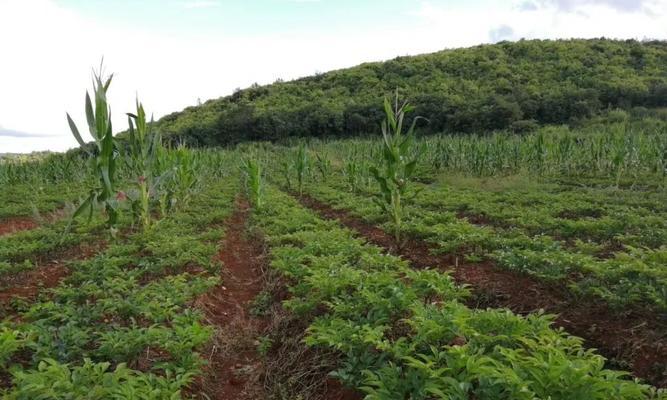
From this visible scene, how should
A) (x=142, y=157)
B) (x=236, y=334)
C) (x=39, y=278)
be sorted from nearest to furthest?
(x=236, y=334)
(x=39, y=278)
(x=142, y=157)

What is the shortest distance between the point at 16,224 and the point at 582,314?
415 inches

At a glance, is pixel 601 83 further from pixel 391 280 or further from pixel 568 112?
pixel 391 280

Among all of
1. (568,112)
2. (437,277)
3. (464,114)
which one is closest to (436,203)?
(437,277)

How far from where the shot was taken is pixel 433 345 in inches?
110

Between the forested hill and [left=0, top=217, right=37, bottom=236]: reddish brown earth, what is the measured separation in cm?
2658

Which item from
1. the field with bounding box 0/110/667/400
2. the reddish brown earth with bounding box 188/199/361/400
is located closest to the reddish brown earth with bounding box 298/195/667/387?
the field with bounding box 0/110/667/400

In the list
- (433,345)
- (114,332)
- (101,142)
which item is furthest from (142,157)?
(433,345)

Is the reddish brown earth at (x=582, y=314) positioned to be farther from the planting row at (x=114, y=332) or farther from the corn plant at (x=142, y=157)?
the corn plant at (x=142, y=157)

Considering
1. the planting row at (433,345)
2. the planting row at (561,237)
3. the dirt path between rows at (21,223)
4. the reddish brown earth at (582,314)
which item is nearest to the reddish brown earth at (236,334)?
the planting row at (433,345)

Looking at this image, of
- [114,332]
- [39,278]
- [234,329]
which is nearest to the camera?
[114,332]

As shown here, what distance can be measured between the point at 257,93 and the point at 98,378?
53.3m

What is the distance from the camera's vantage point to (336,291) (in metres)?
3.87

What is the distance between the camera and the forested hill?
34250 mm

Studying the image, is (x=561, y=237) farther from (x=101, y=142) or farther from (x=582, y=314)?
(x=101, y=142)
